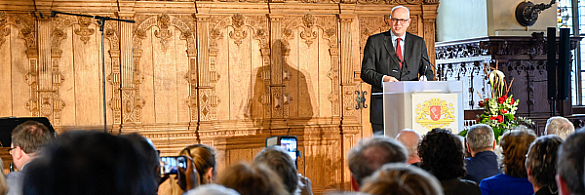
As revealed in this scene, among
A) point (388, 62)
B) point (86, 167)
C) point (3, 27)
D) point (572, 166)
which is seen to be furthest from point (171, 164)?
point (3, 27)

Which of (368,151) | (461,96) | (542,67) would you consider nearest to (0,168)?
(368,151)

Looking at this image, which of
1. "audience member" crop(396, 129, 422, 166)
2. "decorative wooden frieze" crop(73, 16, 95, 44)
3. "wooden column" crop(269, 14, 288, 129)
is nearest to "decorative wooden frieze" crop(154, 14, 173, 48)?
"decorative wooden frieze" crop(73, 16, 95, 44)

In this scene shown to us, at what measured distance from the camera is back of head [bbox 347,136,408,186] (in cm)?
249

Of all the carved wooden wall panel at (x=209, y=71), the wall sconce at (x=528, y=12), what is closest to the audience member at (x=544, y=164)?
the carved wooden wall panel at (x=209, y=71)

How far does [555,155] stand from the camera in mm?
2678

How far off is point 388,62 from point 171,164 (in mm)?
3631

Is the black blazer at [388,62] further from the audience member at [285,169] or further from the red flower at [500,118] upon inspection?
the audience member at [285,169]

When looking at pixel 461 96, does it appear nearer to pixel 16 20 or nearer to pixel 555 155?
pixel 555 155

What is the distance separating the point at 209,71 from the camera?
803 cm

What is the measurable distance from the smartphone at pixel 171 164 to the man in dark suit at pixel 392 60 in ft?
11.2

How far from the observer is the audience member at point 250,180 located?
1.77 meters

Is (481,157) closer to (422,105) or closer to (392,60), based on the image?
(422,105)

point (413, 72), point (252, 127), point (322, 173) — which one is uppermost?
point (413, 72)

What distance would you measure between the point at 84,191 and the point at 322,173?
281 inches
